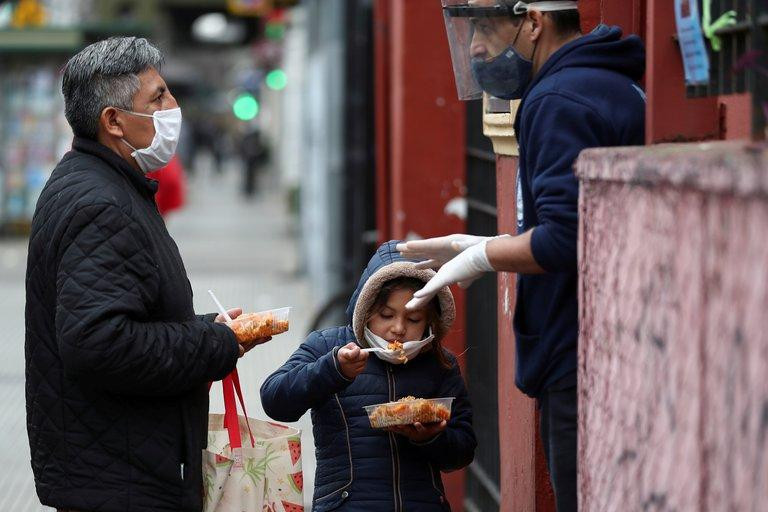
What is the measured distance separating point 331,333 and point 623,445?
150cm

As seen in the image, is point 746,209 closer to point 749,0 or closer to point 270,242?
point 749,0

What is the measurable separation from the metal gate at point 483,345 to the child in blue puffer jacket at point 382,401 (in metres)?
1.67

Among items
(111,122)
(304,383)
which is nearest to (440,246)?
(304,383)

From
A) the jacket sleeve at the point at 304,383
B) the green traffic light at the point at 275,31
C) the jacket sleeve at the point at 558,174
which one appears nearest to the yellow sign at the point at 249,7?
the green traffic light at the point at 275,31

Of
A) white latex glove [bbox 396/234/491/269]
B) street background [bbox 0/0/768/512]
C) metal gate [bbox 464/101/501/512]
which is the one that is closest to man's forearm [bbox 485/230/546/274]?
street background [bbox 0/0/768/512]

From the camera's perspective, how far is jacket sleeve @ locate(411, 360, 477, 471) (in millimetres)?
3832

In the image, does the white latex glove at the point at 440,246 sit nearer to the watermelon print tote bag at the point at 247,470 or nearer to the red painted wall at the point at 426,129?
the watermelon print tote bag at the point at 247,470

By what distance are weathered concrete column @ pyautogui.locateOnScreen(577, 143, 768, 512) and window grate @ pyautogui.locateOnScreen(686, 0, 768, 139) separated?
0.40 ft

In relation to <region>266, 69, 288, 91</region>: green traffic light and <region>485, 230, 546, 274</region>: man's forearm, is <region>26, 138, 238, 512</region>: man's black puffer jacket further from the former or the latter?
<region>266, 69, 288, 91</region>: green traffic light

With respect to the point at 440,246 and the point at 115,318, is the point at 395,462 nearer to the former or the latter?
the point at 440,246

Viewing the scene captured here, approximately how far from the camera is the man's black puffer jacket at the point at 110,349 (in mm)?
3344

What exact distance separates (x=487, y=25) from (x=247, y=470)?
1.35 meters

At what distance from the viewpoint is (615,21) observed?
13.1 ft

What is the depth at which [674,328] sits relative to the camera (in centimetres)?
239
